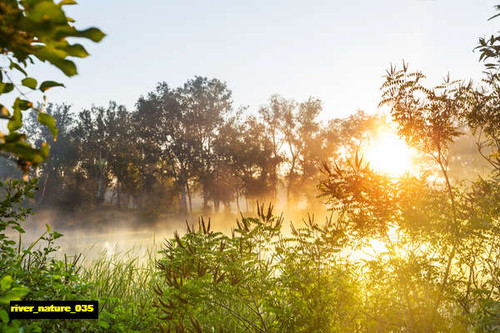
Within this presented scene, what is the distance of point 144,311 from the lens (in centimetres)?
332

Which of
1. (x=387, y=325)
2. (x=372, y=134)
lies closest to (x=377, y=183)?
(x=387, y=325)

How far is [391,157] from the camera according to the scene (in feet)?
13.1

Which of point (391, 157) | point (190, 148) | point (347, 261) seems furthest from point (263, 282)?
point (190, 148)

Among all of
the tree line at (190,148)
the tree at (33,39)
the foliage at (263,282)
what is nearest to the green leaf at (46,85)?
the tree at (33,39)

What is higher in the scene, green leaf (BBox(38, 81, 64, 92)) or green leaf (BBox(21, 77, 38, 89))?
green leaf (BBox(21, 77, 38, 89))

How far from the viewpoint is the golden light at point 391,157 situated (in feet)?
12.0

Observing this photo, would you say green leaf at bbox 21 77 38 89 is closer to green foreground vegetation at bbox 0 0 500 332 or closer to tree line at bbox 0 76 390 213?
green foreground vegetation at bbox 0 0 500 332

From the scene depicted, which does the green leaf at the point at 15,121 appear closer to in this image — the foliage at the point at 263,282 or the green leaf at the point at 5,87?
the green leaf at the point at 5,87

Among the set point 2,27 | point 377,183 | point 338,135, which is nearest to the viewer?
point 2,27

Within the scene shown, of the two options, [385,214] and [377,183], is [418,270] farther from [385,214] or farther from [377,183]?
[377,183]

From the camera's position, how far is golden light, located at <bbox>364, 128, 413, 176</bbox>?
365 centimetres

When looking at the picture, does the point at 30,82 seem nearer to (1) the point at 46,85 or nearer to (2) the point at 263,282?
(1) the point at 46,85

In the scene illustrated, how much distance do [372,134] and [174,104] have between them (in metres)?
25.1

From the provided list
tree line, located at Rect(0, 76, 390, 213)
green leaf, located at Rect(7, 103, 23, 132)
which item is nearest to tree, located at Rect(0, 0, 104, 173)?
green leaf, located at Rect(7, 103, 23, 132)
